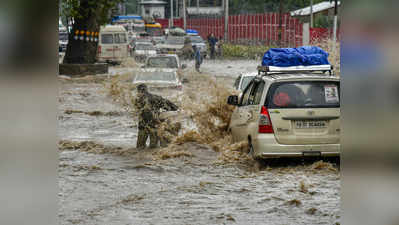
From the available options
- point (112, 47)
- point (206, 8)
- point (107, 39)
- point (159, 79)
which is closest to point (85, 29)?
point (112, 47)

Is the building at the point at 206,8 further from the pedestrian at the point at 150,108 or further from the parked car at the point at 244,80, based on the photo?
the pedestrian at the point at 150,108

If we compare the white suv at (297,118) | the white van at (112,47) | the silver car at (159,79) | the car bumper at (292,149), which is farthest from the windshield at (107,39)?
the car bumper at (292,149)

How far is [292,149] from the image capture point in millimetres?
9164

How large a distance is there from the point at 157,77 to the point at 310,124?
418 inches

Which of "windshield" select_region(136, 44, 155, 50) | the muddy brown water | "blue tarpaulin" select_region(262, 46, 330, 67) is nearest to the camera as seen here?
the muddy brown water

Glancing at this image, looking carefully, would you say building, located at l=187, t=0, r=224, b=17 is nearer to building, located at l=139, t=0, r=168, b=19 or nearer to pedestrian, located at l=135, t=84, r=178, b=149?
building, located at l=139, t=0, r=168, b=19

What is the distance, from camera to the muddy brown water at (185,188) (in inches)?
306

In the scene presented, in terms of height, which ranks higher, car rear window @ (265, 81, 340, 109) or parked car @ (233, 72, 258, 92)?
car rear window @ (265, 81, 340, 109)

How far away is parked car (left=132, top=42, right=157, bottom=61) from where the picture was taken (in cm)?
3997

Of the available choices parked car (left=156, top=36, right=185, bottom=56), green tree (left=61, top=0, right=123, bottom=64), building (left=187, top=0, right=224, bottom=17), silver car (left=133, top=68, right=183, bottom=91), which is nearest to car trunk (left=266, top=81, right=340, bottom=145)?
silver car (left=133, top=68, right=183, bottom=91)

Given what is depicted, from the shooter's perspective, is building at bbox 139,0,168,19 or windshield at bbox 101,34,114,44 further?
building at bbox 139,0,168,19

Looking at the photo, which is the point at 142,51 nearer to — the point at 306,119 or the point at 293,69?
the point at 293,69

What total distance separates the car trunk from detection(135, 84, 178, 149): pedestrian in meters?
2.81
